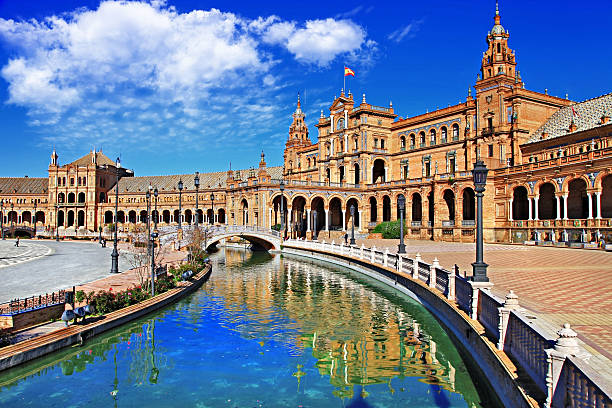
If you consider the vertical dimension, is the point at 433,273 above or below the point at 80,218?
below

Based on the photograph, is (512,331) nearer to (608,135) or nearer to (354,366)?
(354,366)

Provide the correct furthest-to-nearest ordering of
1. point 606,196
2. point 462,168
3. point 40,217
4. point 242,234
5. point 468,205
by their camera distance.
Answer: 1. point 40,217
2. point 462,168
3. point 468,205
4. point 242,234
5. point 606,196

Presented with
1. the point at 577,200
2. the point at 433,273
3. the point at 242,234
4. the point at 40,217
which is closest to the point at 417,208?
the point at 577,200

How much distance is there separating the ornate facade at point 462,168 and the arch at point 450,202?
0.12 metres

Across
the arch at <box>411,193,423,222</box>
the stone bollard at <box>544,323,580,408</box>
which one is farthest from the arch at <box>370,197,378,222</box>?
the stone bollard at <box>544,323,580,408</box>

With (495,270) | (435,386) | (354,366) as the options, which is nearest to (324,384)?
(354,366)

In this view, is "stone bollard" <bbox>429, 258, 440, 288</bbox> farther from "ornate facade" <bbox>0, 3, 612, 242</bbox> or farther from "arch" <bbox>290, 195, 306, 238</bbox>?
"arch" <bbox>290, 195, 306, 238</bbox>

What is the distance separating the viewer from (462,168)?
5575 cm

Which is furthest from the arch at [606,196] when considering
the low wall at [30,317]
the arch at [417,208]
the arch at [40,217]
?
the arch at [40,217]

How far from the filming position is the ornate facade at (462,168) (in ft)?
129

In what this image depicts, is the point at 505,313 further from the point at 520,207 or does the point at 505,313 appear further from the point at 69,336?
the point at 520,207

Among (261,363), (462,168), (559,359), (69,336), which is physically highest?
(462,168)

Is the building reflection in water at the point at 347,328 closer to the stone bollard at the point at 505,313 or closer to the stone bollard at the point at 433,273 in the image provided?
the stone bollard at the point at 433,273

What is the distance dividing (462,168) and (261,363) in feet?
161
